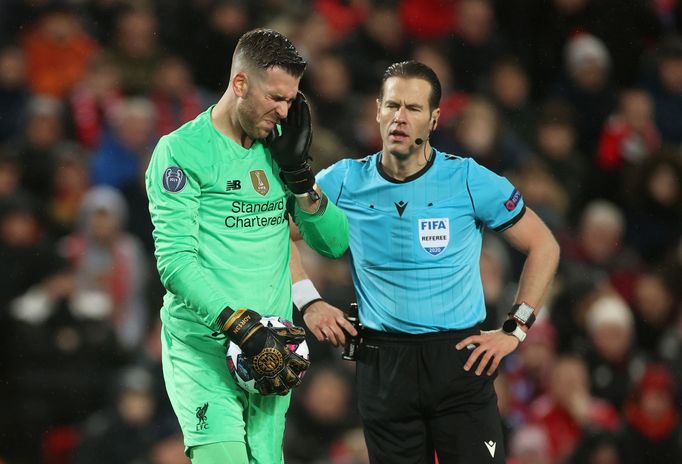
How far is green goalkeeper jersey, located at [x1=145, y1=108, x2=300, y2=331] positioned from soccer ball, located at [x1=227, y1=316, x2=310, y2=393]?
0.44 feet

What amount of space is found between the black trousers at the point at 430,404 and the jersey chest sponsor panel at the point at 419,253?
10 centimetres

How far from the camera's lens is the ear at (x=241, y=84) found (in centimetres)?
496

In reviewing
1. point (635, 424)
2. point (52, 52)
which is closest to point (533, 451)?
point (635, 424)

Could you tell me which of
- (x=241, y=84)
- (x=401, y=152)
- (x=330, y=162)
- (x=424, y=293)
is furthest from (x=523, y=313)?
(x=330, y=162)

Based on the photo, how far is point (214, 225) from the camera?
4992 mm

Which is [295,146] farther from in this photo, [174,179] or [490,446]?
[490,446]

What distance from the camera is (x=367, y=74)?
11.2 m

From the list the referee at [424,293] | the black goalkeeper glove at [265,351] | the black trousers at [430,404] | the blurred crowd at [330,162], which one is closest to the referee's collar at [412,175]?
the referee at [424,293]

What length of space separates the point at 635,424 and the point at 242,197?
16.0 feet

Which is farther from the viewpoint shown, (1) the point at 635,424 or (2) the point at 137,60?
(2) the point at 137,60

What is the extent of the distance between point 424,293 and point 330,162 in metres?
4.95

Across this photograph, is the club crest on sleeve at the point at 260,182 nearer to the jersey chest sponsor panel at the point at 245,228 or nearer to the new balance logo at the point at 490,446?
the jersey chest sponsor panel at the point at 245,228

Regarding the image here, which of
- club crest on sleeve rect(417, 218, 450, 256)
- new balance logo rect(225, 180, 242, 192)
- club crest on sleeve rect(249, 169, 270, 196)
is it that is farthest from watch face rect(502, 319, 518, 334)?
new balance logo rect(225, 180, 242, 192)

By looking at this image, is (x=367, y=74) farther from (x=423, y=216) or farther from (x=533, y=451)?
(x=423, y=216)
